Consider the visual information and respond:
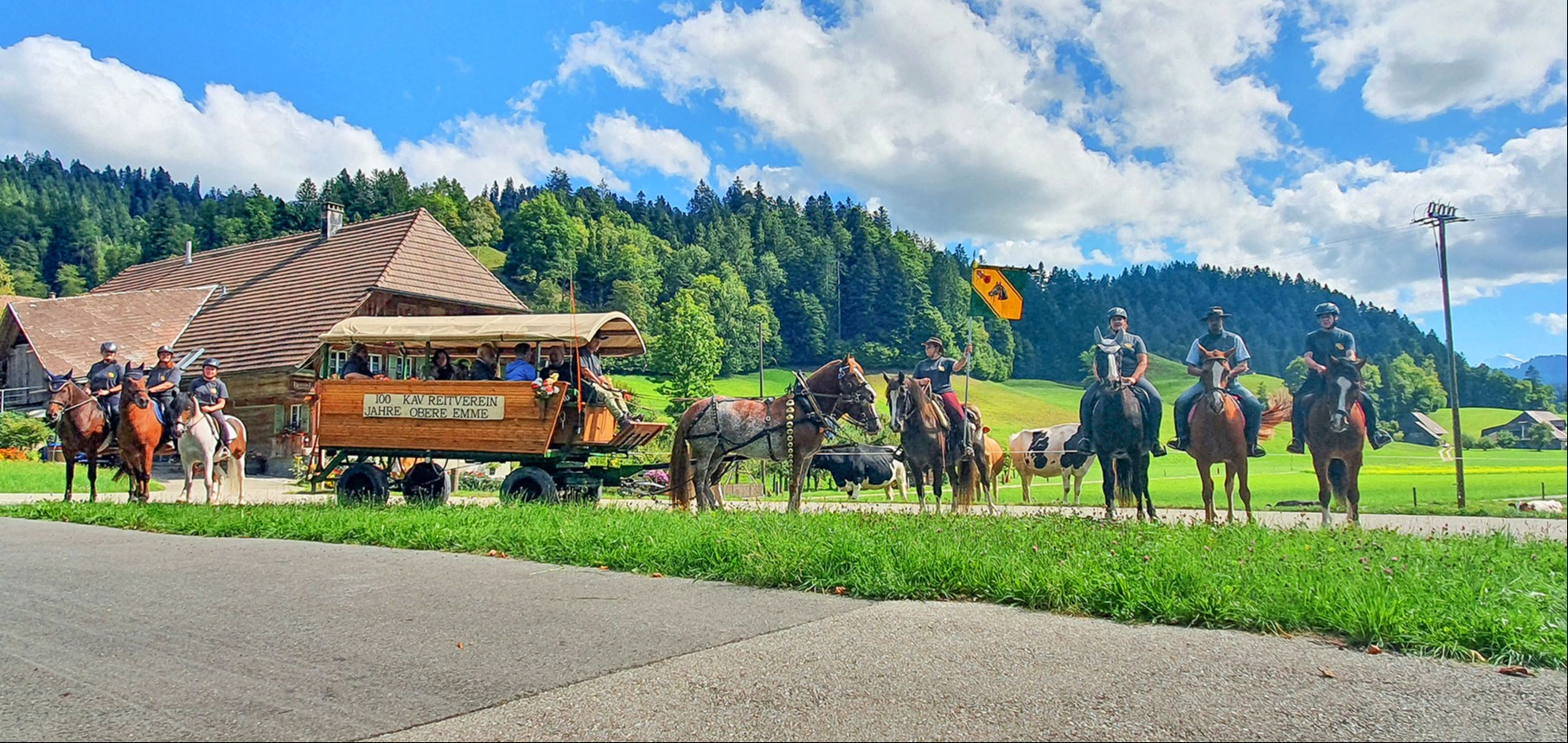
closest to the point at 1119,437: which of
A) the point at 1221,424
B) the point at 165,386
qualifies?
the point at 1221,424

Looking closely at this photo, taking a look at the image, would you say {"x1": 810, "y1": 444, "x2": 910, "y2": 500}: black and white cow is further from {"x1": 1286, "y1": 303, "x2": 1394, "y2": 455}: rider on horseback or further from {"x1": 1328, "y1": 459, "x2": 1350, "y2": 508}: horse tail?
{"x1": 1286, "y1": 303, "x2": 1394, "y2": 455}: rider on horseback

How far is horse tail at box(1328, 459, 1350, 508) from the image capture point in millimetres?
9359

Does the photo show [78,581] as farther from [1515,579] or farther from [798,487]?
[1515,579]

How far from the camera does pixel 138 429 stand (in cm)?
1525

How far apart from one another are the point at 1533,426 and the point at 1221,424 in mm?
4957

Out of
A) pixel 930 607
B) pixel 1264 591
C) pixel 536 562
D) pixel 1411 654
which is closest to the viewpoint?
pixel 1411 654

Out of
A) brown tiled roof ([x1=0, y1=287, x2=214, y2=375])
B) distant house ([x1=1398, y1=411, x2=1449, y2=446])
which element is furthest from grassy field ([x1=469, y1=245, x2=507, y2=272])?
distant house ([x1=1398, y1=411, x2=1449, y2=446])

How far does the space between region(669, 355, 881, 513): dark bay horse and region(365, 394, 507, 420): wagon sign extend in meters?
2.69

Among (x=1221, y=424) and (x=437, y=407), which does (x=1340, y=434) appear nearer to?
(x=1221, y=424)

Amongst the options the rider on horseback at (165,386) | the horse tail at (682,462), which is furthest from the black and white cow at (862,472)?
the rider on horseback at (165,386)

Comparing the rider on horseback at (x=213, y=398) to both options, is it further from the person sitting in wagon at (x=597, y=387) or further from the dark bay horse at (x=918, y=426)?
the dark bay horse at (x=918, y=426)

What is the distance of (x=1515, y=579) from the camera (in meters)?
5.56

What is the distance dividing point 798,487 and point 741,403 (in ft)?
5.46

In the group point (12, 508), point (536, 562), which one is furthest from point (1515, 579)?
point (12, 508)
